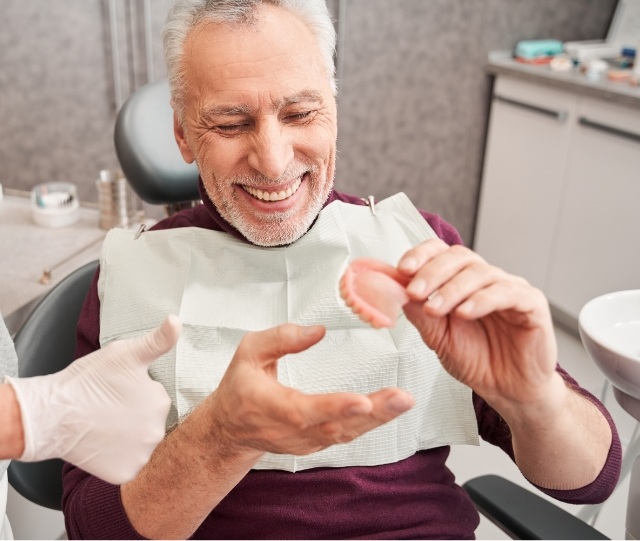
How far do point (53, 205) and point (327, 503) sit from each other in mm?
1421

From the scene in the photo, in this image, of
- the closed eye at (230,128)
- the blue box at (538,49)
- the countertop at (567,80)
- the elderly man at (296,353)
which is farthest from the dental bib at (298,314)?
the blue box at (538,49)

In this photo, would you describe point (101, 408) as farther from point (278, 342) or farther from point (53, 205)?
point (53, 205)

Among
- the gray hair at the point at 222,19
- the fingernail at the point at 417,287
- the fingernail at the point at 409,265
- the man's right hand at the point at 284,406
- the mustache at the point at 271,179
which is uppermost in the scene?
the gray hair at the point at 222,19

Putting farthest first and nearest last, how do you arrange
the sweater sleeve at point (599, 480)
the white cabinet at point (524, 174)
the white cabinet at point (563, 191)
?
the white cabinet at point (524, 174) → the white cabinet at point (563, 191) → the sweater sleeve at point (599, 480)

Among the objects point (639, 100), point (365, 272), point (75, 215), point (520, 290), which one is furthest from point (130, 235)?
point (639, 100)

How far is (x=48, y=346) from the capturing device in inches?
49.8

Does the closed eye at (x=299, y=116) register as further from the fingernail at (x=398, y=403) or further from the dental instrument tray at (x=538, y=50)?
the dental instrument tray at (x=538, y=50)

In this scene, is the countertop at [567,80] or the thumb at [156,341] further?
the countertop at [567,80]

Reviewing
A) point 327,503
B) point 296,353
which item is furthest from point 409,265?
point 327,503

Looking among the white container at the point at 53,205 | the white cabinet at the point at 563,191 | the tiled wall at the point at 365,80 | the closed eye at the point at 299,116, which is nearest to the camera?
the closed eye at the point at 299,116

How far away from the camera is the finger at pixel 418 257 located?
32.3 inches

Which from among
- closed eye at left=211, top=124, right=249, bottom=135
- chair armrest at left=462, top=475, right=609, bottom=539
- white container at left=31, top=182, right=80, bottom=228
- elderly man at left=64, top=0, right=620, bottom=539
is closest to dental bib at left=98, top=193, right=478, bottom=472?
elderly man at left=64, top=0, right=620, bottom=539

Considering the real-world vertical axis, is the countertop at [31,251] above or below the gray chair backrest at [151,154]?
below

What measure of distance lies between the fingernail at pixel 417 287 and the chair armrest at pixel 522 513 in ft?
1.53
